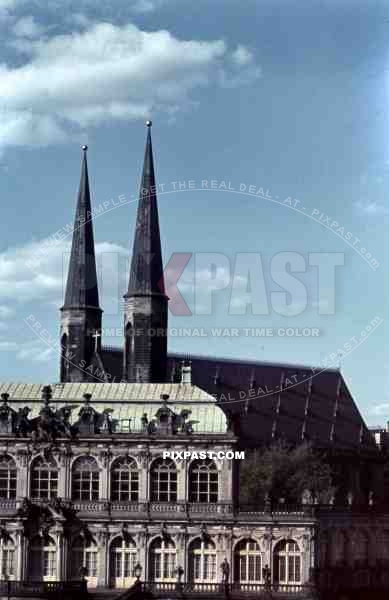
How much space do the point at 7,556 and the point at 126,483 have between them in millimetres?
8333

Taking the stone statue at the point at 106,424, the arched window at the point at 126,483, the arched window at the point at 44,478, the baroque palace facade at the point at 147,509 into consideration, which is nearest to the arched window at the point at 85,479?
the baroque palace facade at the point at 147,509

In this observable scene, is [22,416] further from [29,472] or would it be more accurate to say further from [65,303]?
[65,303]

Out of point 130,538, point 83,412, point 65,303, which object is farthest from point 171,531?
point 65,303

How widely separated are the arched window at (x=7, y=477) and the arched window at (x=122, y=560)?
714 cm

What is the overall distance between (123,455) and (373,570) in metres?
17.2

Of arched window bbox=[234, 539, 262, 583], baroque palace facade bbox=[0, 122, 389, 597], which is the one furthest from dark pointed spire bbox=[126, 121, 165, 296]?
arched window bbox=[234, 539, 262, 583]

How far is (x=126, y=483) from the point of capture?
316 feet

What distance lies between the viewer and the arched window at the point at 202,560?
310 feet

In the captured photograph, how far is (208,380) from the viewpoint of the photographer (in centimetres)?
14525

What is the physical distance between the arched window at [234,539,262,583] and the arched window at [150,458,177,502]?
4.97m

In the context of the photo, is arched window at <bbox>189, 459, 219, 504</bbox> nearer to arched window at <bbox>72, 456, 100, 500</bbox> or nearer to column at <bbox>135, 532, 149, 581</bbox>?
column at <bbox>135, 532, 149, 581</bbox>

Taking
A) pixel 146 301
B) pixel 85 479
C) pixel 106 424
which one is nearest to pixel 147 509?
pixel 85 479

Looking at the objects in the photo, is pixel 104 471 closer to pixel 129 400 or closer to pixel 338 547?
pixel 129 400

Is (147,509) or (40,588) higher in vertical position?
(147,509)
